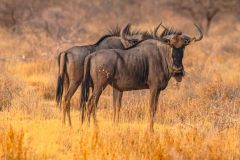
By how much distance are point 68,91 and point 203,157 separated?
3.38m

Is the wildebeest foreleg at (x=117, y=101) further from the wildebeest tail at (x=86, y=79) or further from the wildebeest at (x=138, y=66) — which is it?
the wildebeest tail at (x=86, y=79)

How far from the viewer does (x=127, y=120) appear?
9266 mm

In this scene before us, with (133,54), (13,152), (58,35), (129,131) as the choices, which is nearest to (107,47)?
(133,54)

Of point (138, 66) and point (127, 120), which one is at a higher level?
point (138, 66)

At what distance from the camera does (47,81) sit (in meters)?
13.5

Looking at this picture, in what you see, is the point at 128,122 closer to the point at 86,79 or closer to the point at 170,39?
the point at 86,79

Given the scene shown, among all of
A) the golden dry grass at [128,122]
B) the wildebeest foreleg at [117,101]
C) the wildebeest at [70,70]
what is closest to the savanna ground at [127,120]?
the golden dry grass at [128,122]

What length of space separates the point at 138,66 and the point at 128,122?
1.15 m

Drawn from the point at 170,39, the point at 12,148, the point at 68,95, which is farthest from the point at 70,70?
the point at 12,148

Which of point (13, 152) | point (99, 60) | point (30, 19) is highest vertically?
point (30, 19)

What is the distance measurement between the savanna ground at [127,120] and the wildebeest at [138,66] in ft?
2.00

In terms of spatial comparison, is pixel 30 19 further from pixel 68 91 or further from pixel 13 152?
pixel 13 152

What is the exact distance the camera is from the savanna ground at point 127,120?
6.43 m

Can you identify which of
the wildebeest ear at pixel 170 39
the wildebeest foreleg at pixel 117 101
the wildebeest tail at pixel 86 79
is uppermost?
the wildebeest ear at pixel 170 39
